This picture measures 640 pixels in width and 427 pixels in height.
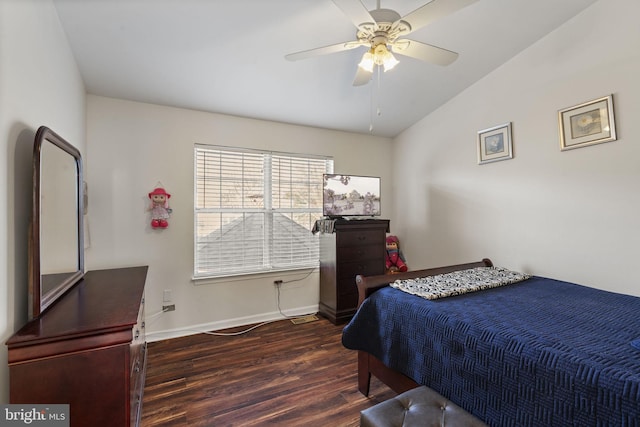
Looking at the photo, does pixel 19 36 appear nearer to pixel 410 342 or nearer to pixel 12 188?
pixel 12 188

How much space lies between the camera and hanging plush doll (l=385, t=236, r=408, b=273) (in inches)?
145

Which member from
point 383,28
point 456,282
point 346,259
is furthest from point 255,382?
point 383,28

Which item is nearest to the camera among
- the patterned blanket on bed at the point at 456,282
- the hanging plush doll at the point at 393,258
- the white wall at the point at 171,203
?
the patterned blanket on bed at the point at 456,282

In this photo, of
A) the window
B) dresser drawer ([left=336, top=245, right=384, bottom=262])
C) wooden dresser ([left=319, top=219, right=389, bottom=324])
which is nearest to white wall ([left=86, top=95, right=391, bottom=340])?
the window

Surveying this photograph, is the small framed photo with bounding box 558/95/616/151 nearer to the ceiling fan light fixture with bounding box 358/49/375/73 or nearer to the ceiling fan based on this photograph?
the ceiling fan

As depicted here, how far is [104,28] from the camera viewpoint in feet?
6.18

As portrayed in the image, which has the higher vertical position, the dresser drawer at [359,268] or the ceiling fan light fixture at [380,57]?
the ceiling fan light fixture at [380,57]

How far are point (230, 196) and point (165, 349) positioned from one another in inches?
63.5

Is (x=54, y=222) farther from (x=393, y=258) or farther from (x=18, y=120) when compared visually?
(x=393, y=258)

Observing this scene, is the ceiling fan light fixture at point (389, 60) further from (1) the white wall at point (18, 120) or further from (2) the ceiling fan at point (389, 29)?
(1) the white wall at point (18, 120)

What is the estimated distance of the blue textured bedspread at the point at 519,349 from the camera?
0.95m

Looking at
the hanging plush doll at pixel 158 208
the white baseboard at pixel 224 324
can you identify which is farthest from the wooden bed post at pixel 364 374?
the hanging plush doll at pixel 158 208

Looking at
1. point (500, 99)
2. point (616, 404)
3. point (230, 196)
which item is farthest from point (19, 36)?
point (500, 99)

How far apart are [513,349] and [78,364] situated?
1750mm
